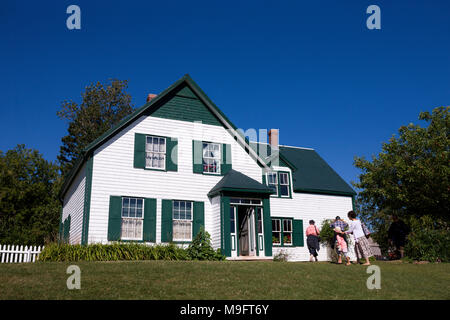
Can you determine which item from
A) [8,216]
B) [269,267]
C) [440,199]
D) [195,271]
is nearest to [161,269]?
[195,271]

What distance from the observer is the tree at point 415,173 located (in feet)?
81.1

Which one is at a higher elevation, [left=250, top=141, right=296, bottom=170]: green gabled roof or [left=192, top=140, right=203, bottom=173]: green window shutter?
[left=250, top=141, right=296, bottom=170]: green gabled roof

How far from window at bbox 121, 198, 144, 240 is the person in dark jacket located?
1053 centimetres

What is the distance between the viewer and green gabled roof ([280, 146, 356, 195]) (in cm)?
2387

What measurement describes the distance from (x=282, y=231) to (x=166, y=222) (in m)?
7.76

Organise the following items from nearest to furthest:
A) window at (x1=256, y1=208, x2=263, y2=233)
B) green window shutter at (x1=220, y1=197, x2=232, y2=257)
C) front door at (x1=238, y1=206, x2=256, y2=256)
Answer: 1. green window shutter at (x1=220, y1=197, x2=232, y2=257)
2. front door at (x1=238, y1=206, x2=256, y2=256)
3. window at (x1=256, y1=208, x2=263, y2=233)

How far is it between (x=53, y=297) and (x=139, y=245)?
7.89 metres

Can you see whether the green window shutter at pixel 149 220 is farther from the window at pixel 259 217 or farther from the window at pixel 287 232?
the window at pixel 287 232

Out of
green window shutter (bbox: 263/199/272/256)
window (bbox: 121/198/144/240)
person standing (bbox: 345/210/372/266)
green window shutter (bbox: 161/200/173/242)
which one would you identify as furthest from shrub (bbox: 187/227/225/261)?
person standing (bbox: 345/210/372/266)

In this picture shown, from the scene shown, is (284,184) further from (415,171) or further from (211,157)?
(415,171)

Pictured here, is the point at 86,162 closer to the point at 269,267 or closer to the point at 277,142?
the point at 269,267

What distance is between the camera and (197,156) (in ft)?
61.2

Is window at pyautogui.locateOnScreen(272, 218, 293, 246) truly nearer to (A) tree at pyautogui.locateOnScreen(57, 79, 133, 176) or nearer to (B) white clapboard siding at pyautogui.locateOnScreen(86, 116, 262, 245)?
(B) white clapboard siding at pyautogui.locateOnScreen(86, 116, 262, 245)

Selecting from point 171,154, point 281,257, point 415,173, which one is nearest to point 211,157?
point 171,154
